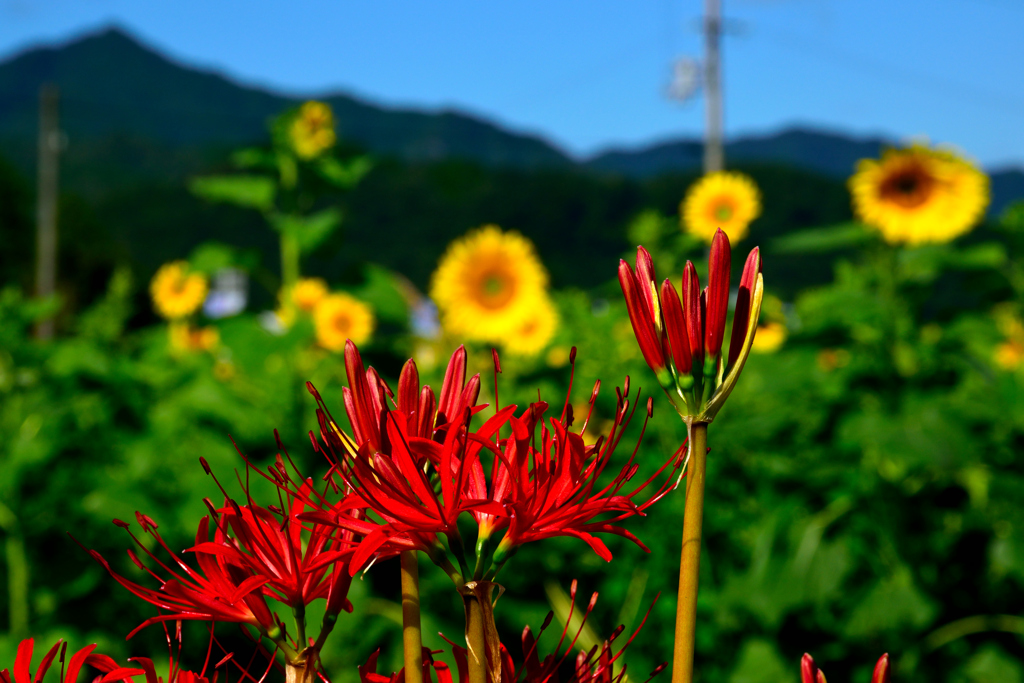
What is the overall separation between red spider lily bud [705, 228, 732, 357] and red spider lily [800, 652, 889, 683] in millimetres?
158

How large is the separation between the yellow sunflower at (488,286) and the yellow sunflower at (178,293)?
1454 mm

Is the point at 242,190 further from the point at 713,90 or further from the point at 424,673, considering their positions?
the point at 713,90

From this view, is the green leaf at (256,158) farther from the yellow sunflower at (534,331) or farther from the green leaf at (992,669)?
the green leaf at (992,669)

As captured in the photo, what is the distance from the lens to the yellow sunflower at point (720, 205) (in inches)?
114

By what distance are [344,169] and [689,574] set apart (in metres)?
2.77

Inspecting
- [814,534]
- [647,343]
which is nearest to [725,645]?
[814,534]

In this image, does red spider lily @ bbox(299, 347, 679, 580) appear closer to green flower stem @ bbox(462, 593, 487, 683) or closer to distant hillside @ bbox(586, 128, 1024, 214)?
green flower stem @ bbox(462, 593, 487, 683)

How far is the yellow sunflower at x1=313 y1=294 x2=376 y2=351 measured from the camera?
11.2 ft

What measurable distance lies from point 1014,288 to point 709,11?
1936 centimetres

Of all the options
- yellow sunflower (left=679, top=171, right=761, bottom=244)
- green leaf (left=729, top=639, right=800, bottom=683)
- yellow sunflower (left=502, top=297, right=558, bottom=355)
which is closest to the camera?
green leaf (left=729, top=639, right=800, bottom=683)

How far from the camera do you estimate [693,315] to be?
45 centimetres

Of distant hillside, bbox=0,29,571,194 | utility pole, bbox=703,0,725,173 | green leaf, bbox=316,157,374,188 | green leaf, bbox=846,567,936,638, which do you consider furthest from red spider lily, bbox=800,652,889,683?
distant hillside, bbox=0,29,571,194

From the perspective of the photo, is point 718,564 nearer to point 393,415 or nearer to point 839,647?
point 839,647

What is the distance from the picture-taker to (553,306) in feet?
10.8
